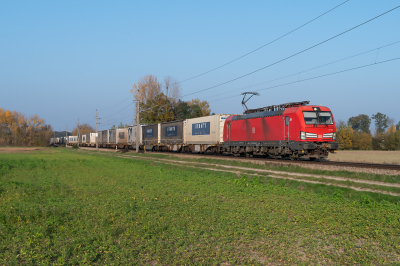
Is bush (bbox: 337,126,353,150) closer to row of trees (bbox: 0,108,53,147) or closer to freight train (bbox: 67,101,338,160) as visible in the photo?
freight train (bbox: 67,101,338,160)

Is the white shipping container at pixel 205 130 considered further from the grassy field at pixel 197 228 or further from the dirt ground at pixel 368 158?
the grassy field at pixel 197 228

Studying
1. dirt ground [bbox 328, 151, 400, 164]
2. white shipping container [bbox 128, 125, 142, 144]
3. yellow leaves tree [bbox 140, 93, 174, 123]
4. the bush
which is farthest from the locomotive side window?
the bush

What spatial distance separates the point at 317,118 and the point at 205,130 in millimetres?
16089

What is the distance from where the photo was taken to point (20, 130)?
112m

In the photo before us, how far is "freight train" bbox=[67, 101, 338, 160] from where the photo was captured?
2303 centimetres

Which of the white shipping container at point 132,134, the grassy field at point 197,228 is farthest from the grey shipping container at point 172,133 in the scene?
the grassy field at point 197,228

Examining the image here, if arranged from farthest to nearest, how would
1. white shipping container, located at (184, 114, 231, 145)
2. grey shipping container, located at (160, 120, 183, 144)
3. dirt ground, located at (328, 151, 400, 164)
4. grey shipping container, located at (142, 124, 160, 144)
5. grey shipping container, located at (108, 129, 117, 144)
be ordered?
grey shipping container, located at (108, 129, 117, 144), grey shipping container, located at (142, 124, 160, 144), grey shipping container, located at (160, 120, 183, 144), white shipping container, located at (184, 114, 231, 145), dirt ground, located at (328, 151, 400, 164)

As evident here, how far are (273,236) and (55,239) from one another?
15.3 ft

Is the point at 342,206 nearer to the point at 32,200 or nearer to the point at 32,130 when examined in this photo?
the point at 32,200

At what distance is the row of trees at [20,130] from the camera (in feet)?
339

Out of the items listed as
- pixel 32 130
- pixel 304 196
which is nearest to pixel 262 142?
pixel 304 196

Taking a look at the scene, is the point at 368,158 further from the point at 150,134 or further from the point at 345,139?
the point at 345,139

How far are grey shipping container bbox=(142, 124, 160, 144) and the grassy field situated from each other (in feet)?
129

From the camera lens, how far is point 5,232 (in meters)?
7.21
